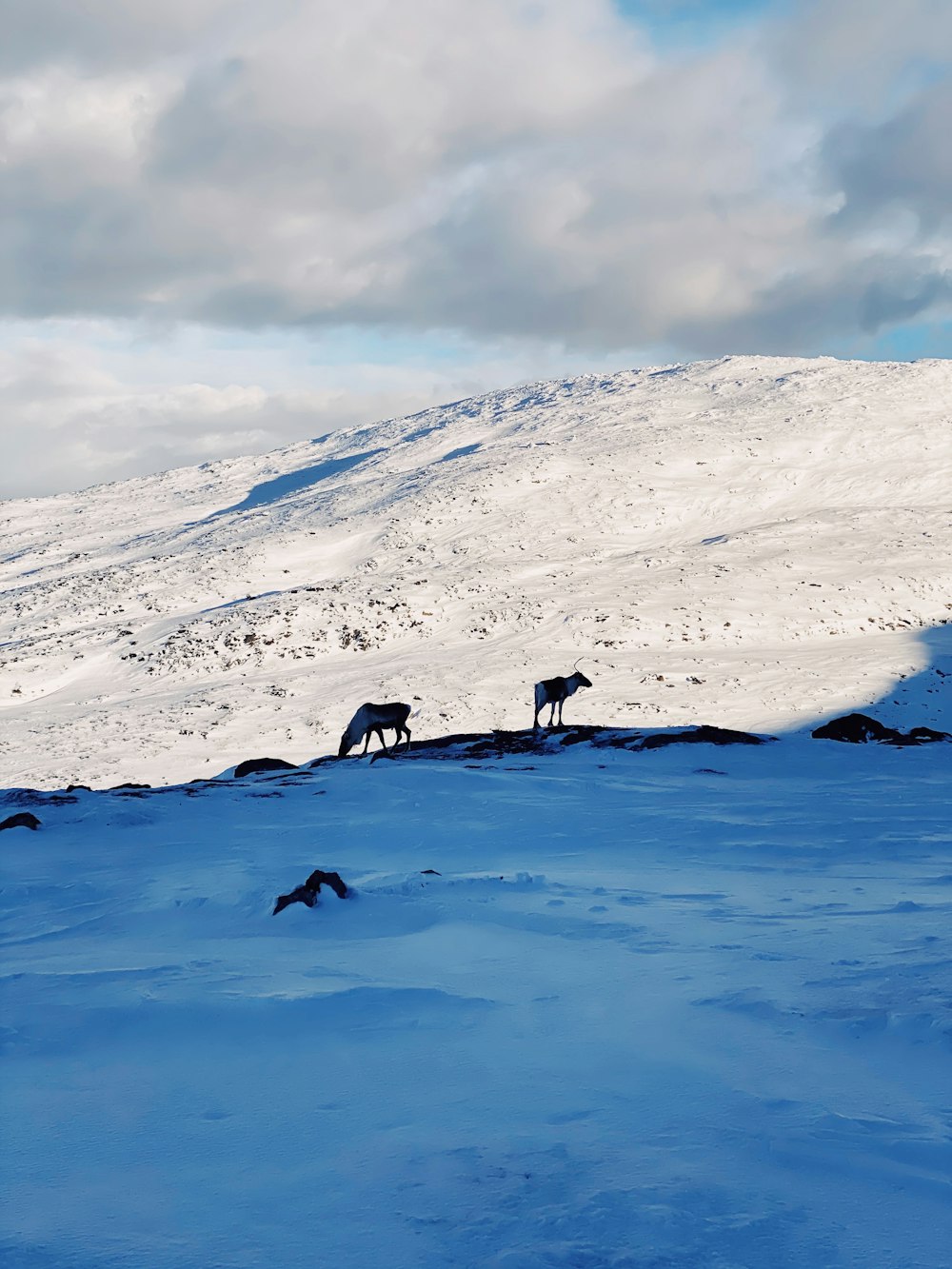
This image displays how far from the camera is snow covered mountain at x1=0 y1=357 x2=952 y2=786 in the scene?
3356cm

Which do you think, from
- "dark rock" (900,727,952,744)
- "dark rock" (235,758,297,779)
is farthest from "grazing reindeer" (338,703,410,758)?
"dark rock" (900,727,952,744)

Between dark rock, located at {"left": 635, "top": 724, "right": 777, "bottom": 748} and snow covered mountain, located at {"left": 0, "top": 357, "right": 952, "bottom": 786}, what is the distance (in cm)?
936

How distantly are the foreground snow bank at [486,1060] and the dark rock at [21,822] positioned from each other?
1.96 metres

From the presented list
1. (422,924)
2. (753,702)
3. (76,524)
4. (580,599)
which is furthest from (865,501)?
(76,524)

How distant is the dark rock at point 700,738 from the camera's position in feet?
65.9

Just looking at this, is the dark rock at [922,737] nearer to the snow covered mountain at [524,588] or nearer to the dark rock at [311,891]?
the snow covered mountain at [524,588]

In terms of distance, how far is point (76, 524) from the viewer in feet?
338

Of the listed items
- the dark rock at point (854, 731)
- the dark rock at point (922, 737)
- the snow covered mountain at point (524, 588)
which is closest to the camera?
the dark rock at point (922, 737)

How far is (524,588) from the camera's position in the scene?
166 feet

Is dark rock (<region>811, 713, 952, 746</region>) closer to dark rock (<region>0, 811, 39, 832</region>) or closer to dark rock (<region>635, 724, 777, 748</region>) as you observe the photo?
dark rock (<region>635, 724, 777, 748</region>)

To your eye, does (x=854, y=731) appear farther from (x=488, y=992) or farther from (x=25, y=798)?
(x=488, y=992)

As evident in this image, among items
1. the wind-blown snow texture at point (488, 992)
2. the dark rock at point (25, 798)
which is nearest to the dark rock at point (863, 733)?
the wind-blown snow texture at point (488, 992)

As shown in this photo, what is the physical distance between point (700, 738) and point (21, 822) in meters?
13.1

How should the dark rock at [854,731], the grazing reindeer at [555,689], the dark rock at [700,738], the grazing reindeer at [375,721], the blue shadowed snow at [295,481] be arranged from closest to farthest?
the dark rock at [700,738] → the grazing reindeer at [375,721] → the dark rock at [854,731] → the grazing reindeer at [555,689] → the blue shadowed snow at [295,481]
